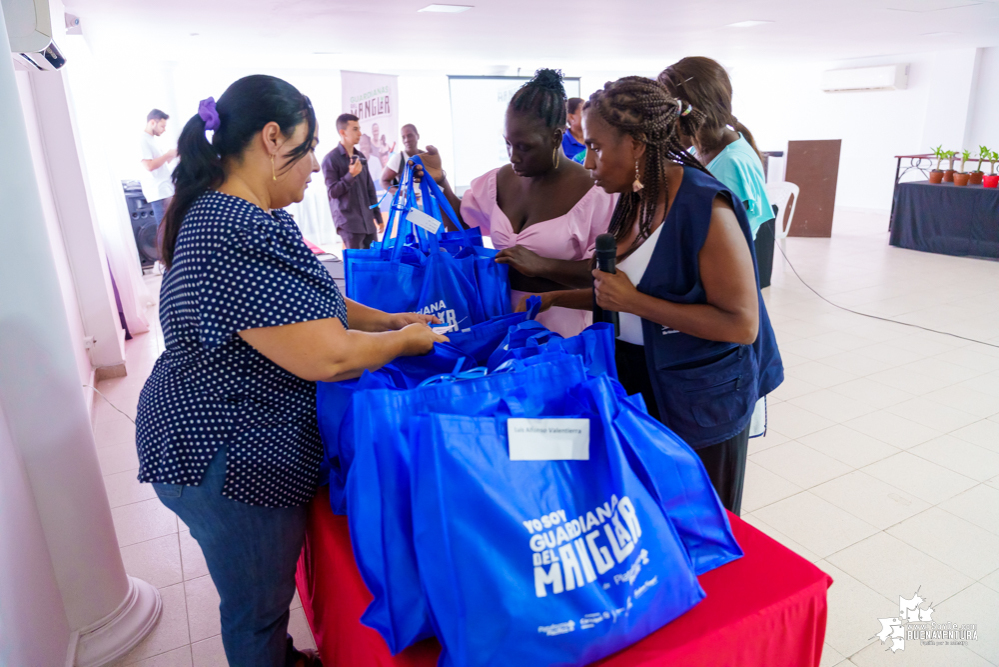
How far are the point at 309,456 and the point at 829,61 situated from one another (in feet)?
47.1

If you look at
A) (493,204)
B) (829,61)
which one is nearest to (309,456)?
(493,204)

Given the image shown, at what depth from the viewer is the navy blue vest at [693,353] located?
1.20m

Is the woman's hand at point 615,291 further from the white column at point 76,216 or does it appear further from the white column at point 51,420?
the white column at point 76,216

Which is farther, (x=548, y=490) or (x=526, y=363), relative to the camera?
(x=526, y=363)

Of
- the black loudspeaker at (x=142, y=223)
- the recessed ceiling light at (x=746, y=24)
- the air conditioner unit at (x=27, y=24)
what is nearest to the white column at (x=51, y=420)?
the air conditioner unit at (x=27, y=24)

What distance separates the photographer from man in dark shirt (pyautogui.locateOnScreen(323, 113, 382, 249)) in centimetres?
588

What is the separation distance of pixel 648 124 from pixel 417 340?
24.2 inches

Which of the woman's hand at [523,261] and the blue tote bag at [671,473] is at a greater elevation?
the woman's hand at [523,261]

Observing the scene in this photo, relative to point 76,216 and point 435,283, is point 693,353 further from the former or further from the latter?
point 76,216

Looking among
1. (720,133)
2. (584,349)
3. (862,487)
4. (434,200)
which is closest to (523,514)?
(584,349)

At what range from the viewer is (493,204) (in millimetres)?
1867

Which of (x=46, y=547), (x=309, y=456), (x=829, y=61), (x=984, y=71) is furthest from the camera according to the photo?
(x=829, y=61)

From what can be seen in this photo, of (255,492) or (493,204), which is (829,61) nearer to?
(493,204)

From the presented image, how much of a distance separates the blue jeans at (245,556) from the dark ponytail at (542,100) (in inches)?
44.0
